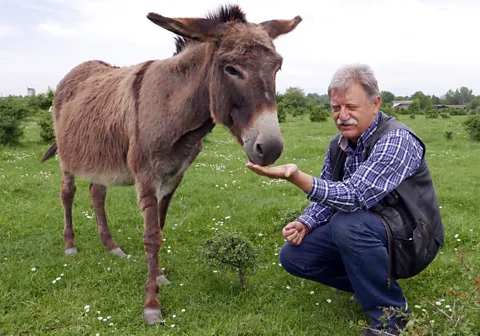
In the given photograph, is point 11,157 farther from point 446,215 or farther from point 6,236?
point 446,215

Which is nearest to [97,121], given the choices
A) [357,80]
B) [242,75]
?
[242,75]

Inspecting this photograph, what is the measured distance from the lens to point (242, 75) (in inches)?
103

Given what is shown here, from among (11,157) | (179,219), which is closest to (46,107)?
(11,157)

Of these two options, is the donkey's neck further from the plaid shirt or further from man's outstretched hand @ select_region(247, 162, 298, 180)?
the plaid shirt

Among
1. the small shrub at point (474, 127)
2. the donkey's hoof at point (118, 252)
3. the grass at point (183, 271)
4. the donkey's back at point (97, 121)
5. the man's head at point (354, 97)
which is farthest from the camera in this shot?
the small shrub at point (474, 127)

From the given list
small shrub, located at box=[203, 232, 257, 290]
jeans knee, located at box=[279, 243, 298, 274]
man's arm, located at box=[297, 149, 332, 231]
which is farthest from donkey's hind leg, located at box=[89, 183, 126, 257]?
man's arm, located at box=[297, 149, 332, 231]

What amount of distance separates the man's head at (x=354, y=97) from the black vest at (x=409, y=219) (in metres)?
0.16

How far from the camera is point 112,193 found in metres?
6.99

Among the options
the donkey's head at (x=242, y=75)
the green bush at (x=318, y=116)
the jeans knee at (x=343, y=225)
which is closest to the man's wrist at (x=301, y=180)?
the donkey's head at (x=242, y=75)

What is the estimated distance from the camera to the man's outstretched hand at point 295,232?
3266 mm

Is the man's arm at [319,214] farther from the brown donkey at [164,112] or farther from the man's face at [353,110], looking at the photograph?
the brown donkey at [164,112]

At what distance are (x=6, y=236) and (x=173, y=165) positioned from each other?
298cm

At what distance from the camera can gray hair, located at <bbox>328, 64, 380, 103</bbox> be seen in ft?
8.91

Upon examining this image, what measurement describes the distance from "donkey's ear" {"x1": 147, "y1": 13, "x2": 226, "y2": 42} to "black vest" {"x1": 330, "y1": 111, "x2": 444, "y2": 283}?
1.38m
